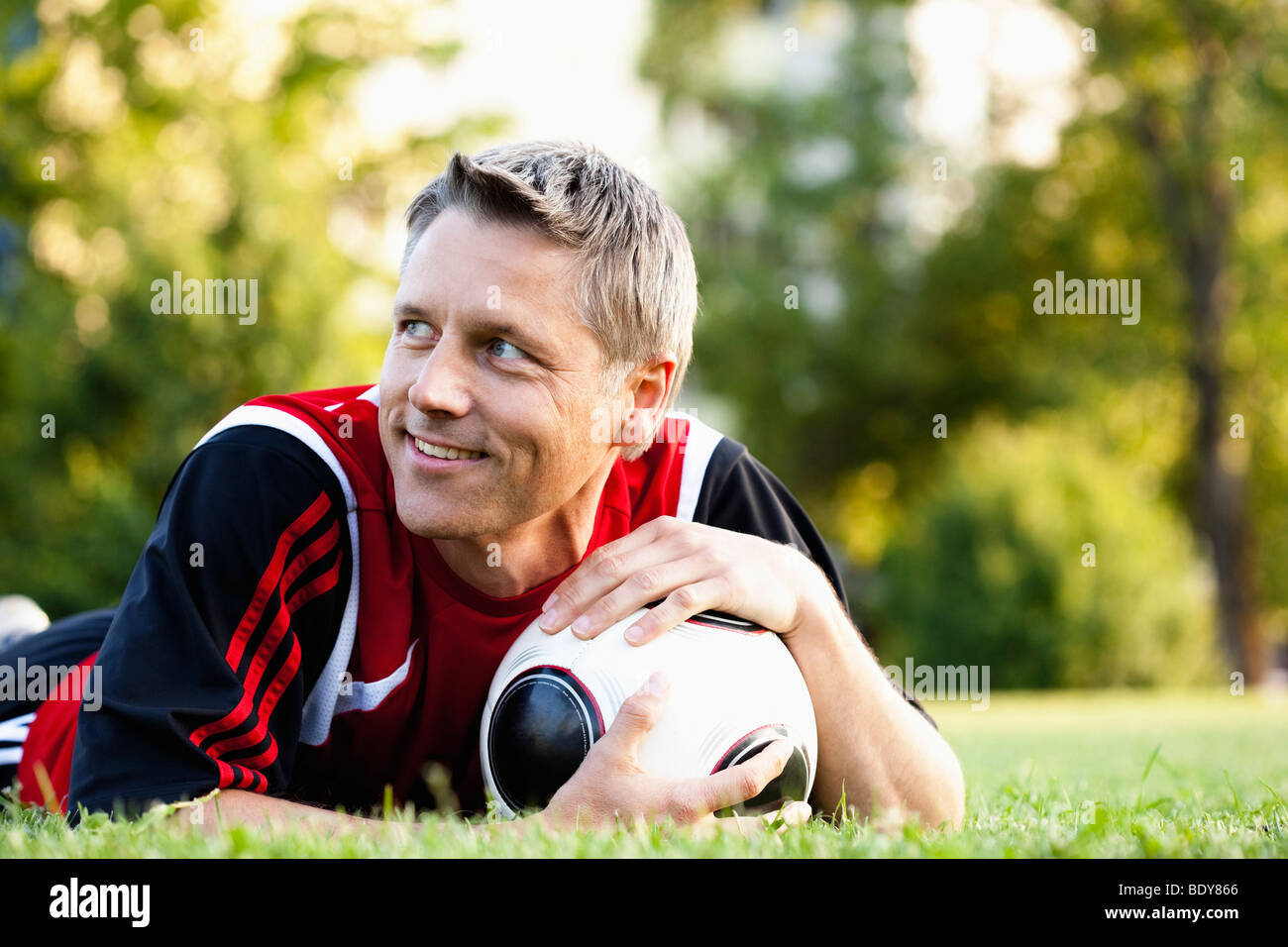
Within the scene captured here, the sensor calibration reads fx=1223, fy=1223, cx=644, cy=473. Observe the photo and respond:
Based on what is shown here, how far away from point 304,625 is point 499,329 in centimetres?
92

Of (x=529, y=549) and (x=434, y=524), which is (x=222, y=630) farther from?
(x=529, y=549)

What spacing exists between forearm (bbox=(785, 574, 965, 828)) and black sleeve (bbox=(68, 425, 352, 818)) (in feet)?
4.34

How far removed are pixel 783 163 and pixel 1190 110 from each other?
8681 mm

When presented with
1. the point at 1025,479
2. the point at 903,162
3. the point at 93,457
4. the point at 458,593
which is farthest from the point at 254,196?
the point at 903,162

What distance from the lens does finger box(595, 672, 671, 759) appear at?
2895 mm

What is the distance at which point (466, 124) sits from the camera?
20.9m

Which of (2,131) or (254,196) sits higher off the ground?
(2,131)

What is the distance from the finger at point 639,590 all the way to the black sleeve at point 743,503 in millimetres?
562

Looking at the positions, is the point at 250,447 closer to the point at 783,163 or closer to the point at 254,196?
the point at 254,196

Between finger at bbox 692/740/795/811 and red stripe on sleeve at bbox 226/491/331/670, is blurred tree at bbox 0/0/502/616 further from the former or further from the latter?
finger at bbox 692/740/795/811

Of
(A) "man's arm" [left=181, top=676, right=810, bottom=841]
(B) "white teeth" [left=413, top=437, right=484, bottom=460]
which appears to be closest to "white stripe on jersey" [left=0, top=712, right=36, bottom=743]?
(A) "man's arm" [left=181, top=676, right=810, bottom=841]
